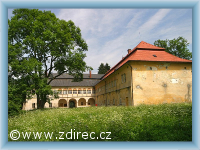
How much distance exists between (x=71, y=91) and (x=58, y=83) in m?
Answer: 3.78

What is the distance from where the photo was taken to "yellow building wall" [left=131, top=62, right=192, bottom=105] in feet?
58.7

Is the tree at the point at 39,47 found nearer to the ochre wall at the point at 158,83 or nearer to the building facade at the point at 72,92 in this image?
the ochre wall at the point at 158,83

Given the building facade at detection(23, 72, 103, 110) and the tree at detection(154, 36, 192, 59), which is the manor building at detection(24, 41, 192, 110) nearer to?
the tree at detection(154, 36, 192, 59)

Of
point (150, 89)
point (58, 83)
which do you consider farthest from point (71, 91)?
point (150, 89)

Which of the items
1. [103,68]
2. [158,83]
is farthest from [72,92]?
[158,83]

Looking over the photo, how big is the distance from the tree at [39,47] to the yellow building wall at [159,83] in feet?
23.1

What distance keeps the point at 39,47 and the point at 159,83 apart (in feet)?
42.3

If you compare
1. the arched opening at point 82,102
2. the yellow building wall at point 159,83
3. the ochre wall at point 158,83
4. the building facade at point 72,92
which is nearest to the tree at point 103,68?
the building facade at point 72,92

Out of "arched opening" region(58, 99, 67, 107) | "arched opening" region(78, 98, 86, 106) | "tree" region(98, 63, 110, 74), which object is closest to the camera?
"arched opening" region(58, 99, 67, 107)

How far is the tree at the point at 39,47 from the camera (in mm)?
17172

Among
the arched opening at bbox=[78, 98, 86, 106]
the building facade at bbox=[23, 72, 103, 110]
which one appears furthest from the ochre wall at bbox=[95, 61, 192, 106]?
the arched opening at bbox=[78, 98, 86, 106]

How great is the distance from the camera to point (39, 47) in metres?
18.7

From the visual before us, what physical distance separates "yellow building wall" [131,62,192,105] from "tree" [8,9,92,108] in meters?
7.04

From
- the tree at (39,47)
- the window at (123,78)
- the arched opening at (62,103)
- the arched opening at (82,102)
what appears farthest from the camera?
the arched opening at (82,102)
